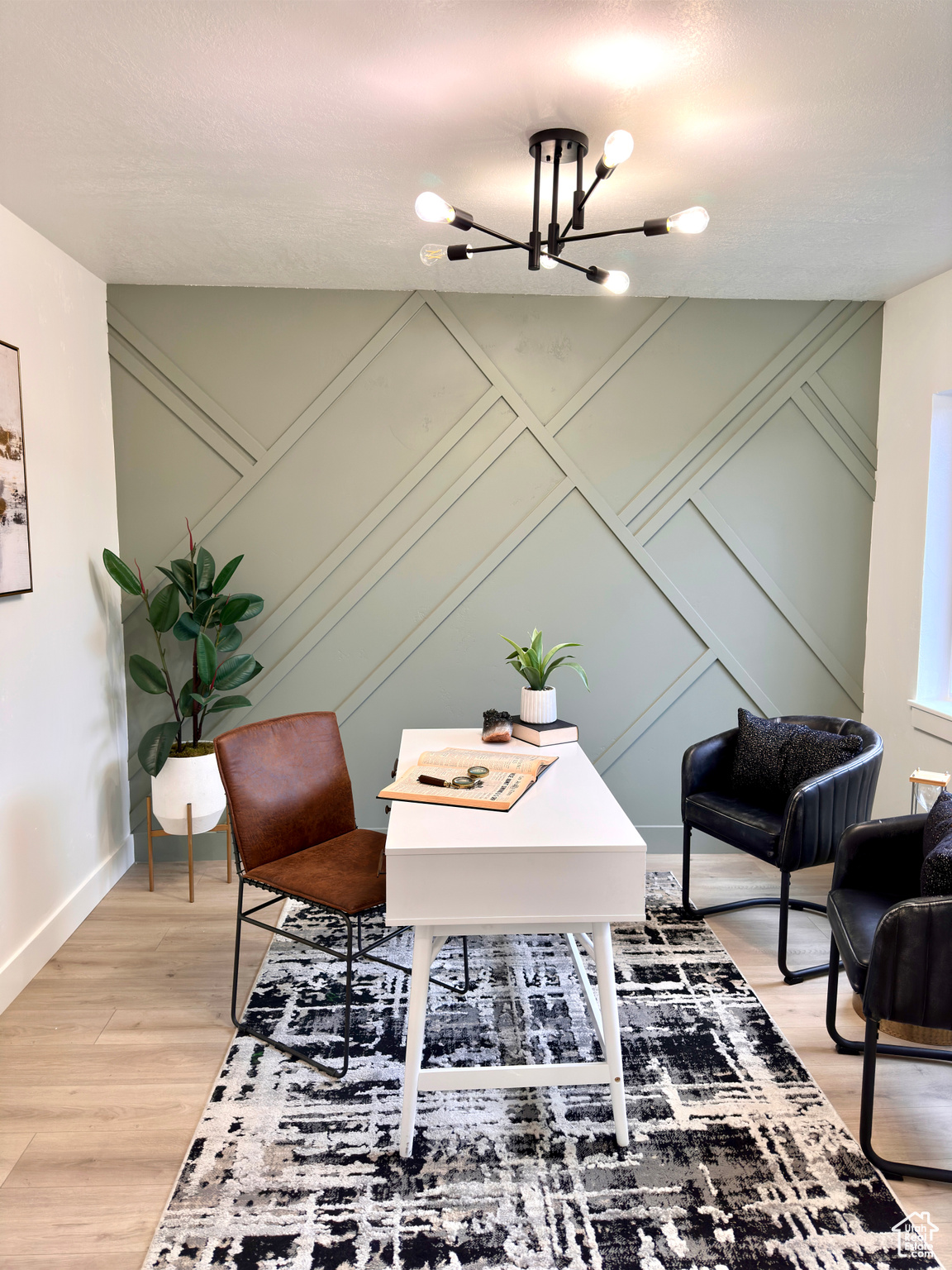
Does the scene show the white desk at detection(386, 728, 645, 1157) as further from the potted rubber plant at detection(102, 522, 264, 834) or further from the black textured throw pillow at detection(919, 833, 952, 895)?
the potted rubber plant at detection(102, 522, 264, 834)

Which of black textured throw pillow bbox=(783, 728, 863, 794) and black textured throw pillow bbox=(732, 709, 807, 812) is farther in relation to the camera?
black textured throw pillow bbox=(732, 709, 807, 812)

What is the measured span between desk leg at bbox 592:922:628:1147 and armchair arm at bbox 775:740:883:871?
3.46ft

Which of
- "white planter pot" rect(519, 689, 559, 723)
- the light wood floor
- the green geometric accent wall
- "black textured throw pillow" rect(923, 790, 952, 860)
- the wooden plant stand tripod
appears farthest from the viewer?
the green geometric accent wall

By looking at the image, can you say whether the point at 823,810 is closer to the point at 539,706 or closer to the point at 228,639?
the point at 539,706

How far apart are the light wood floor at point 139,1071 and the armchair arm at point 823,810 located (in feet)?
1.36

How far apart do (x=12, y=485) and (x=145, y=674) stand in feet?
3.15

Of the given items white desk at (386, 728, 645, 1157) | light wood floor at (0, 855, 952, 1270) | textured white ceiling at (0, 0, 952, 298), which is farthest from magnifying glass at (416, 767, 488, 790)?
textured white ceiling at (0, 0, 952, 298)

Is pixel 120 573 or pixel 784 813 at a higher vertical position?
pixel 120 573

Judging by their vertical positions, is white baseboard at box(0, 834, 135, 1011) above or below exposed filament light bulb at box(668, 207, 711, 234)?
below

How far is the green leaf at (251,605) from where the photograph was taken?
11.4ft

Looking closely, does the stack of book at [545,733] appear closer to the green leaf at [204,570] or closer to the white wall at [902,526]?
the green leaf at [204,570]

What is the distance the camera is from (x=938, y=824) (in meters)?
2.25

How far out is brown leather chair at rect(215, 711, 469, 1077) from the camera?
2359 mm

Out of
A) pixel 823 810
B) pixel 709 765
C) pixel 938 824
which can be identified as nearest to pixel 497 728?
pixel 709 765
